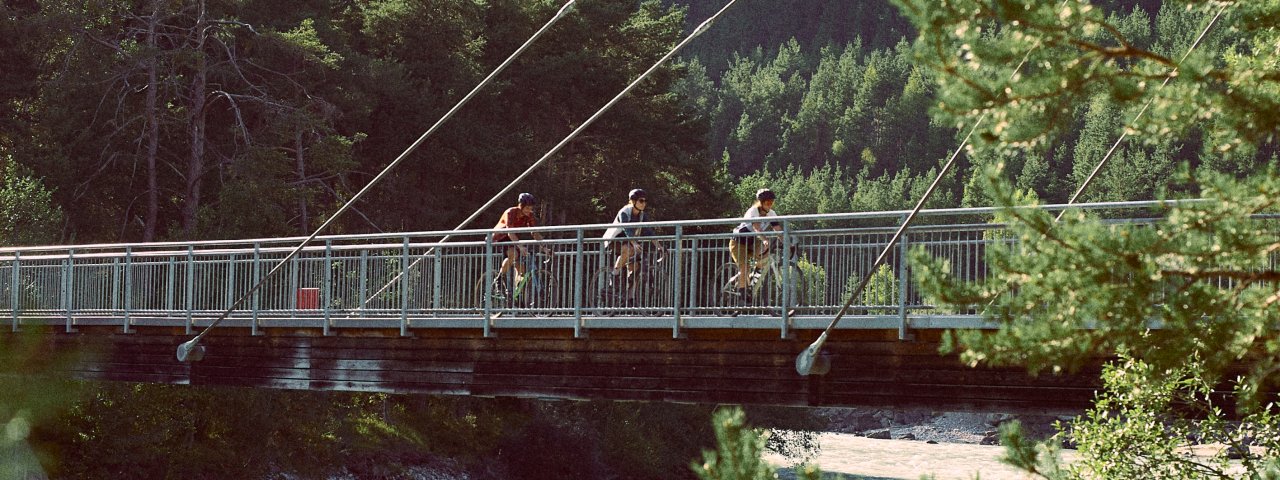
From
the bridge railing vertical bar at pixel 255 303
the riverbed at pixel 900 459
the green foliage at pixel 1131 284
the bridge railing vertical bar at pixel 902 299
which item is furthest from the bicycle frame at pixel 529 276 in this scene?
the riverbed at pixel 900 459

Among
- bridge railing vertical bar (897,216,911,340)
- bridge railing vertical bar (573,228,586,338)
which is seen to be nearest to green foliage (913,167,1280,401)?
bridge railing vertical bar (897,216,911,340)

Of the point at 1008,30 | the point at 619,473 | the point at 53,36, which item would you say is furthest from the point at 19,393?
the point at 1008,30

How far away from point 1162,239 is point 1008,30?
48.8 inches

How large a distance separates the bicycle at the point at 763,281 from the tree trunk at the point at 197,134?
85.1 ft

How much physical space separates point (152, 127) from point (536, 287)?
2481 cm

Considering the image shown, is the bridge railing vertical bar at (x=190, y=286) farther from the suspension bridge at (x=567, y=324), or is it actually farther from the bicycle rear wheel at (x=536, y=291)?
the bicycle rear wheel at (x=536, y=291)

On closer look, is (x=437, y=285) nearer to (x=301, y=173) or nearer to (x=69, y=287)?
(x=69, y=287)

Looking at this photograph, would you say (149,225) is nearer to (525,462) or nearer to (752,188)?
(525,462)

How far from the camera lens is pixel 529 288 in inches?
722

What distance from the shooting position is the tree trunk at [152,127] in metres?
39.3

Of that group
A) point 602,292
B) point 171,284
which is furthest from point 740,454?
point 171,284

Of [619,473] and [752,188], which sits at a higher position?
[752,188]

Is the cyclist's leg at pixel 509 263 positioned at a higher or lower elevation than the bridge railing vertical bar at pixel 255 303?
higher

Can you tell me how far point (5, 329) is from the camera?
24.1m
